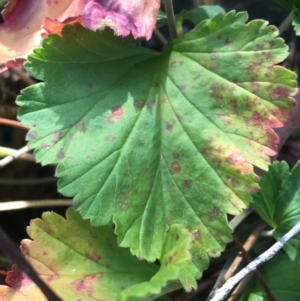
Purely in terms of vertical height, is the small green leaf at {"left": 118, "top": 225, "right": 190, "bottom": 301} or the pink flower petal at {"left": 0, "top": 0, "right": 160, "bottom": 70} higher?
the pink flower petal at {"left": 0, "top": 0, "right": 160, "bottom": 70}

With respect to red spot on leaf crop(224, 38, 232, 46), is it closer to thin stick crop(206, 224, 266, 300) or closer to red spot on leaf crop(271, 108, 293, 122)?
red spot on leaf crop(271, 108, 293, 122)

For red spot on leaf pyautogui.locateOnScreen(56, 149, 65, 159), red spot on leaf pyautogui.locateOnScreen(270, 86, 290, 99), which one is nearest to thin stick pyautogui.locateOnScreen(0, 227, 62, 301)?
red spot on leaf pyautogui.locateOnScreen(56, 149, 65, 159)

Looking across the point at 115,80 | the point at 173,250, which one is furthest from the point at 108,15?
the point at 173,250

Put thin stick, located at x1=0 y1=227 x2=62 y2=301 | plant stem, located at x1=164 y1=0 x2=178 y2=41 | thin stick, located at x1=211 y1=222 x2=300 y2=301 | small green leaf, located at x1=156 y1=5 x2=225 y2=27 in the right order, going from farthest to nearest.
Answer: small green leaf, located at x1=156 y1=5 x2=225 y2=27 < plant stem, located at x1=164 y1=0 x2=178 y2=41 < thin stick, located at x1=211 y1=222 x2=300 y2=301 < thin stick, located at x1=0 y1=227 x2=62 y2=301

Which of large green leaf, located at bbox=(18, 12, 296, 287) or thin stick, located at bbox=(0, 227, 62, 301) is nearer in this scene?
thin stick, located at bbox=(0, 227, 62, 301)

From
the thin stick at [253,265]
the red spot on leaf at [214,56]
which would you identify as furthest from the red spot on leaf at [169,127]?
the thin stick at [253,265]

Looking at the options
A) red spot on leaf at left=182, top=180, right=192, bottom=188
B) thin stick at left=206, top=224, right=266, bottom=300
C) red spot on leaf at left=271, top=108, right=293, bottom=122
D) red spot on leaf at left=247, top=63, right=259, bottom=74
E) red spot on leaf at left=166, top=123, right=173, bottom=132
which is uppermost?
red spot on leaf at left=247, top=63, right=259, bottom=74

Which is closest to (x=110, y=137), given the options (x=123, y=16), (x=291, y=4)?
(x=123, y=16)

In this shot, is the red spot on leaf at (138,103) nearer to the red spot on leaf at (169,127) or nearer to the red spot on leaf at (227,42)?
the red spot on leaf at (169,127)
